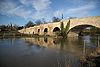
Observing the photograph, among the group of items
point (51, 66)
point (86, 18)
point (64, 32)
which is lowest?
point (51, 66)

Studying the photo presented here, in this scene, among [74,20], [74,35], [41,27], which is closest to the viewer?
[74,20]

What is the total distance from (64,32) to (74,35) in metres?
4.34

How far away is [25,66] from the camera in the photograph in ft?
21.9

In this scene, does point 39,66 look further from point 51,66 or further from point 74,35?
point 74,35

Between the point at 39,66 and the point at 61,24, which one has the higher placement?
the point at 61,24

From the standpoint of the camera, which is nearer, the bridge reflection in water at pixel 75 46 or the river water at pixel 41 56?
the river water at pixel 41 56

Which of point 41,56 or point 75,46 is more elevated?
point 75,46

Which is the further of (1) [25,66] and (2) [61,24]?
(2) [61,24]

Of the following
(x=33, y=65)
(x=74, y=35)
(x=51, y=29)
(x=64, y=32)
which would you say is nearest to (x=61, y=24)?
(x=64, y=32)

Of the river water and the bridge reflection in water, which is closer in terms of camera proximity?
the river water

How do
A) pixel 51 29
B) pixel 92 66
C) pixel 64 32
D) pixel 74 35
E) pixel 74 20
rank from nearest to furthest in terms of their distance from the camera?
pixel 92 66 < pixel 74 20 < pixel 64 32 < pixel 74 35 < pixel 51 29

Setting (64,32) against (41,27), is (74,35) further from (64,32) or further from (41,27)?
(41,27)

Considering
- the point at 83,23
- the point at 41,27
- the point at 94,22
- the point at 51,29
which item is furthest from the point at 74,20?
the point at 41,27

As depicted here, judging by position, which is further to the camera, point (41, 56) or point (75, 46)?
point (75, 46)
